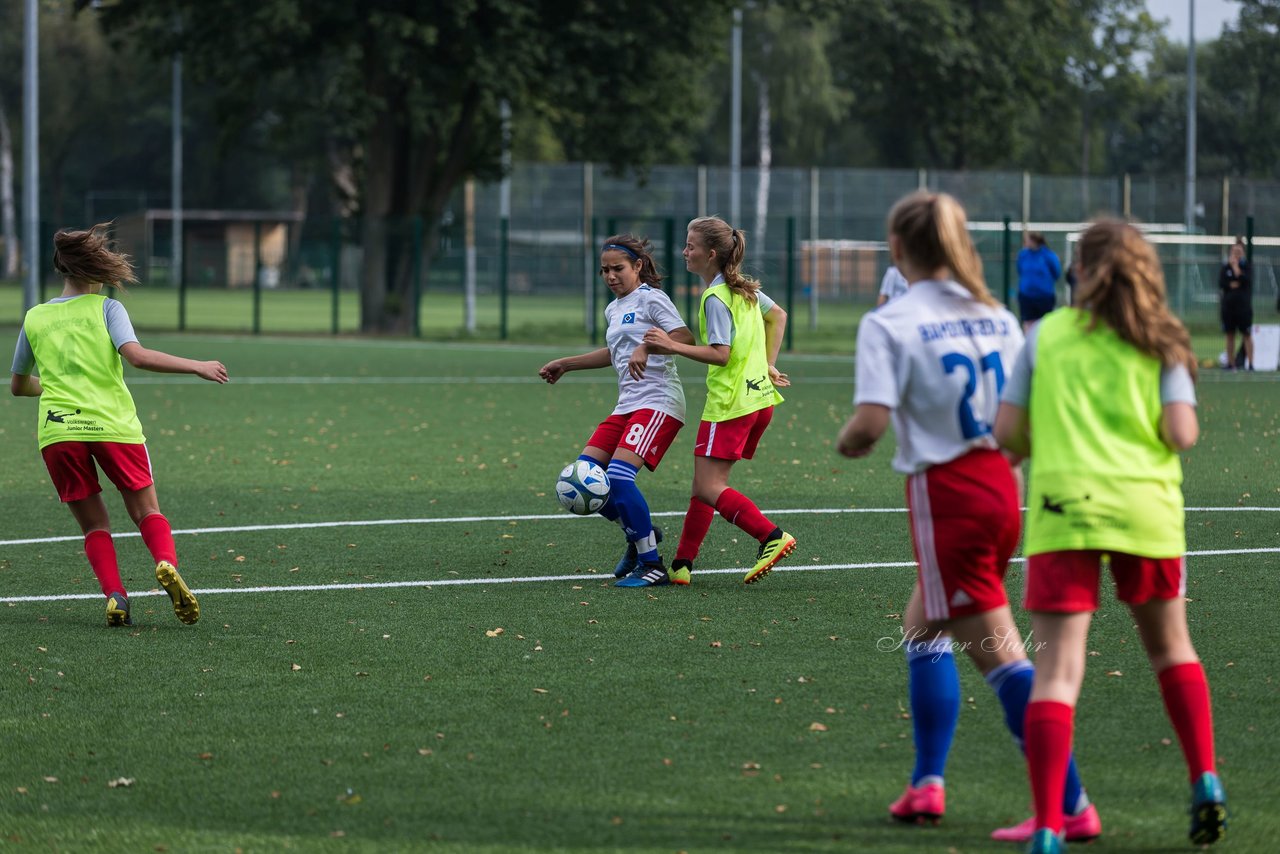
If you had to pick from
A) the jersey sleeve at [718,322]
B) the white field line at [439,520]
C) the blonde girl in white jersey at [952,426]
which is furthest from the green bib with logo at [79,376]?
the blonde girl in white jersey at [952,426]

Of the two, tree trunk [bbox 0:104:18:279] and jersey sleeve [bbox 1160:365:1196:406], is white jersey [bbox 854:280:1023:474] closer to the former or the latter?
jersey sleeve [bbox 1160:365:1196:406]

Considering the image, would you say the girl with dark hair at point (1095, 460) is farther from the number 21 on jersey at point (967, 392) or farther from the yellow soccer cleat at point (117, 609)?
the yellow soccer cleat at point (117, 609)

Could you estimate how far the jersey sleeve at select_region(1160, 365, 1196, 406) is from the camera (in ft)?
13.1

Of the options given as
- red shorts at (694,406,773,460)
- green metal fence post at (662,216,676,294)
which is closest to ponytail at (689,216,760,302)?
red shorts at (694,406,773,460)

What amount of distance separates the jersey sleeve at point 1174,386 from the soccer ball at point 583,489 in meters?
4.15

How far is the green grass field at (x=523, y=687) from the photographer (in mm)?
4496

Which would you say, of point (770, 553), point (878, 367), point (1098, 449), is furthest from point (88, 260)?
point (1098, 449)

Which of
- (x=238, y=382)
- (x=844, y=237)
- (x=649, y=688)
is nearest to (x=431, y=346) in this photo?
(x=238, y=382)

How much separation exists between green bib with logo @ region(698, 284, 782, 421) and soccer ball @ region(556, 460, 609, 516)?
58 cm

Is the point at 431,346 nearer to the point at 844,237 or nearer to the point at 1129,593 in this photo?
the point at 844,237

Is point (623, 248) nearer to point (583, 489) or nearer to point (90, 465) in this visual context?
point (583, 489)

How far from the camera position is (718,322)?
766 cm

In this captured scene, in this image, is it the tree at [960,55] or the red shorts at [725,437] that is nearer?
the red shorts at [725,437]

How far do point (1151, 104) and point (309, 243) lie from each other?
53.4 metres
